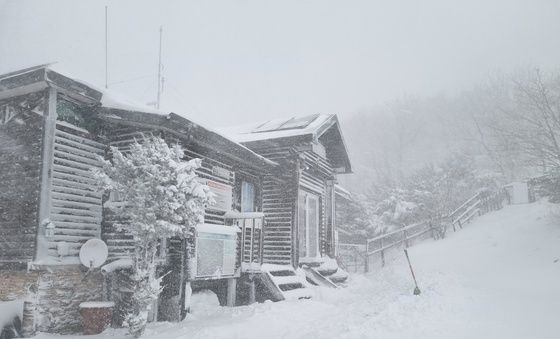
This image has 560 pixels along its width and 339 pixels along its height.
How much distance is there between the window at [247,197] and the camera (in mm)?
13828

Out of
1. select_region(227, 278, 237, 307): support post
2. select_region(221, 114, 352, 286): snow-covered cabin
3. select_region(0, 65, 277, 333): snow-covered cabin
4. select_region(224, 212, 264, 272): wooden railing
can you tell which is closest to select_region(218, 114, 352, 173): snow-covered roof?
select_region(221, 114, 352, 286): snow-covered cabin

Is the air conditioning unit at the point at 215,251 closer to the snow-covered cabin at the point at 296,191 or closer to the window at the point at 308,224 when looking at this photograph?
the snow-covered cabin at the point at 296,191

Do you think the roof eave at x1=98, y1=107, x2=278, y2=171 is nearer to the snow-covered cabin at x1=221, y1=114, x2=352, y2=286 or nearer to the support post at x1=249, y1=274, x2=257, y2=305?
the support post at x1=249, y1=274, x2=257, y2=305

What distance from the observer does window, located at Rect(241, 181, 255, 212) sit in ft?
45.4

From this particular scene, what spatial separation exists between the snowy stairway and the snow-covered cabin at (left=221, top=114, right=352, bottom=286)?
2.84ft

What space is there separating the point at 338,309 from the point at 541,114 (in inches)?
608

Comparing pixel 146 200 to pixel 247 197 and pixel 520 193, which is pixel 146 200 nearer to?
pixel 247 197

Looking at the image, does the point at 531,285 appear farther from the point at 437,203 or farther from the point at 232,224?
the point at 437,203

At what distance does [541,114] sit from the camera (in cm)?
1983

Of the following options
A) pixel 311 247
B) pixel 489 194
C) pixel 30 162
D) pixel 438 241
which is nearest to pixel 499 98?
pixel 489 194

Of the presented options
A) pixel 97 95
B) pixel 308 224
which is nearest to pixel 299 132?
pixel 308 224

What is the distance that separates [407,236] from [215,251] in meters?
15.8

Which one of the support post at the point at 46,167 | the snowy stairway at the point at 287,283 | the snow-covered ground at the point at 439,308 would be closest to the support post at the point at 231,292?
the snow-covered ground at the point at 439,308

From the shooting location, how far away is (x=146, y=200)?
7.68 metres
